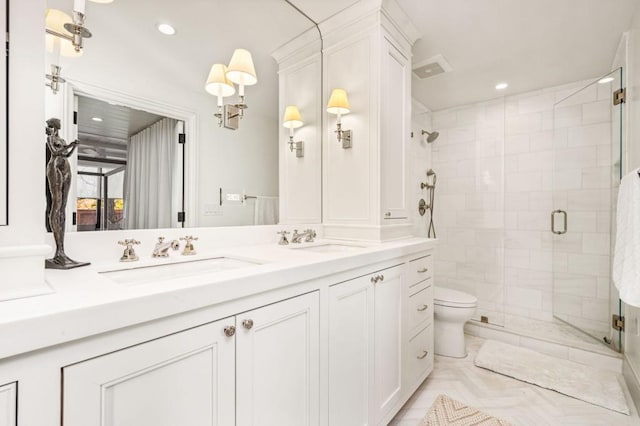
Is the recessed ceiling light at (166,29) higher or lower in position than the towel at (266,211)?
higher

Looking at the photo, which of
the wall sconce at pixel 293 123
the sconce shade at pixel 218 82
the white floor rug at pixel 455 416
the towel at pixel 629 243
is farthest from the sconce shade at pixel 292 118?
the white floor rug at pixel 455 416

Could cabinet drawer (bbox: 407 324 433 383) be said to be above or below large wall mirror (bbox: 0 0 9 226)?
below

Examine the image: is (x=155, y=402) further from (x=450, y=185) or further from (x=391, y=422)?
(x=450, y=185)

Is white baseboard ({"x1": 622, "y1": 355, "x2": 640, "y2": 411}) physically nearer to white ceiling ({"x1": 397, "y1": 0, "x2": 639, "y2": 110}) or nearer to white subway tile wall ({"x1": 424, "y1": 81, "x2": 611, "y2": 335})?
white subway tile wall ({"x1": 424, "y1": 81, "x2": 611, "y2": 335})

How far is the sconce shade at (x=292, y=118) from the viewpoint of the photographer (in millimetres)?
1899

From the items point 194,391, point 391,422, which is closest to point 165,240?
point 194,391

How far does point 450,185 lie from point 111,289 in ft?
10.6

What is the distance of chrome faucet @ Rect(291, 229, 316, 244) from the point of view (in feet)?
5.80

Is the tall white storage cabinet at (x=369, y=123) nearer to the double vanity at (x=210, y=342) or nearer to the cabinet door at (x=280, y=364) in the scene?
the double vanity at (x=210, y=342)

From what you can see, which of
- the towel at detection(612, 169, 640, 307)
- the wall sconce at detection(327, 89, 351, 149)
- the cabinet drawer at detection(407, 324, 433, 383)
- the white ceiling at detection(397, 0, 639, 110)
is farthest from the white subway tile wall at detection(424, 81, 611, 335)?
the wall sconce at detection(327, 89, 351, 149)

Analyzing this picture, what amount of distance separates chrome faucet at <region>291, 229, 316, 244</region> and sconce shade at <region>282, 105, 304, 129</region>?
27.2 inches

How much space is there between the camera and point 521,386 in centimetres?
188

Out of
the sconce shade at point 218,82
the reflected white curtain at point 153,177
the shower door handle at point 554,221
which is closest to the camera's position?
the reflected white curtain at point 153,177

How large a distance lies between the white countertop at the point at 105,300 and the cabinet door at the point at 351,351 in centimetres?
23
